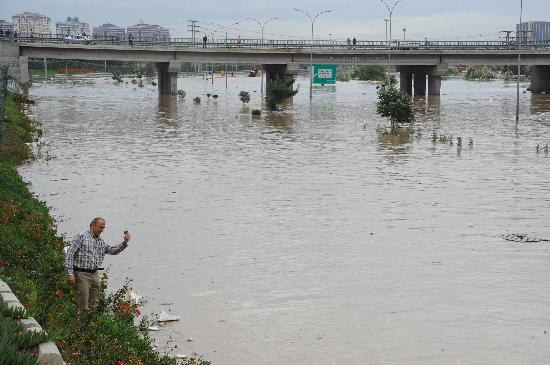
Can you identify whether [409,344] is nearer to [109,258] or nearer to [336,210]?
[109,258]

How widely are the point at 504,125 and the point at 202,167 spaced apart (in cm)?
3272

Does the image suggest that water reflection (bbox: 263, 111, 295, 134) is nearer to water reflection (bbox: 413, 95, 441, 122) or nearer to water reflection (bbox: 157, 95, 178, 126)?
water reflection (bbox: 157, 95, 178, 126)

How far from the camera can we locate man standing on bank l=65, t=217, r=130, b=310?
13125 mm

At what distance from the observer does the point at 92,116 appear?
227ft

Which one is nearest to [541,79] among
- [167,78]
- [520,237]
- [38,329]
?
[167,78]

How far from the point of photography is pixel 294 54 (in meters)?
104

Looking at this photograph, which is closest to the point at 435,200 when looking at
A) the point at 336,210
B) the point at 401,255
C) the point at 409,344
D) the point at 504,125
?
the point at 336,210

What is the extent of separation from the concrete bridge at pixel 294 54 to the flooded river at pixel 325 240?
168 ft

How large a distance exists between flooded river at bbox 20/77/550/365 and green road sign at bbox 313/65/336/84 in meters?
61.1

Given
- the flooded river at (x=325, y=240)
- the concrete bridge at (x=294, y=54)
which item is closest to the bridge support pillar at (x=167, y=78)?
the concrete bridge at (x=294, y=54)

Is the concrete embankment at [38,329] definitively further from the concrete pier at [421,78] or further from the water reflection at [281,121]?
the concrete pier at [421,78]

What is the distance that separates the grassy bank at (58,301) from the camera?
11438mm

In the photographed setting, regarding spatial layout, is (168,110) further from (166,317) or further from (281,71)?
→ (166,317)

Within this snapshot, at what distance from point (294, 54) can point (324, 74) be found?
6815 millimetres
